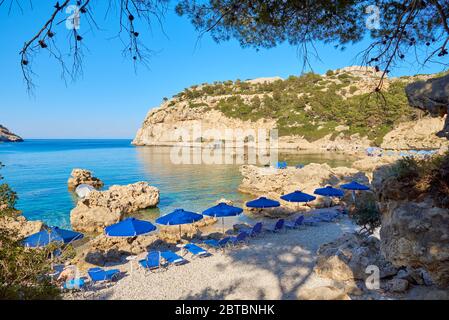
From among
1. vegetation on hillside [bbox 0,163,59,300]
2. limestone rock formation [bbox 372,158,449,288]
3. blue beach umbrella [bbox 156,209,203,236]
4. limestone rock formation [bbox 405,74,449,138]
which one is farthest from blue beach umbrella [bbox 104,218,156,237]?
limestone rock formation [bbox 405,74,449,138]

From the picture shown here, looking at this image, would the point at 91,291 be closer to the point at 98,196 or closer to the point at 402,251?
the point at 402,251

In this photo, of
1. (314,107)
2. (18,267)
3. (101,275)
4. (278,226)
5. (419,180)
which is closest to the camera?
(18,267)

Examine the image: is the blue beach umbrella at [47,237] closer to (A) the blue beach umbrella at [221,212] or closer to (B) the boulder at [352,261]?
(A) the blue beach umbrella at [221,212]

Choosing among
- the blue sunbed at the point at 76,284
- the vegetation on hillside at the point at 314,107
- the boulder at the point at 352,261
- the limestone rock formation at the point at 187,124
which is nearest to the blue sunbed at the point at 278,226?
the boulder at the point at 352,261

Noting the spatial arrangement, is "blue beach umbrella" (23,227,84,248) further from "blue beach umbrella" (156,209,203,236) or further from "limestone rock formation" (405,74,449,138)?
"limestone rock formation" (405,74,449,138)

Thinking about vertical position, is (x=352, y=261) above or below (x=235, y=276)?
above

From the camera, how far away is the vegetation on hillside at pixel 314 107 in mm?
56188

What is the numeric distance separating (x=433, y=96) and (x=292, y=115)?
70020 millimetres

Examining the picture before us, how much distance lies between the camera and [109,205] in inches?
680

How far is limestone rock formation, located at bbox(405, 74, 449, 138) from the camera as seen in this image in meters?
4.07

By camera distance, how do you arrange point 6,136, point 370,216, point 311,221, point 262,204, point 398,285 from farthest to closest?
point 6,136 → point 262,204 → point 311,221 → point 370,216 → point 398,285

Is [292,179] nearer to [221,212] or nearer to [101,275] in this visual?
[221,212]

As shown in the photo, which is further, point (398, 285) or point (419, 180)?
point (398, 285)

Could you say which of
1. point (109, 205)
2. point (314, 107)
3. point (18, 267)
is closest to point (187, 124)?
point (314, 107)
